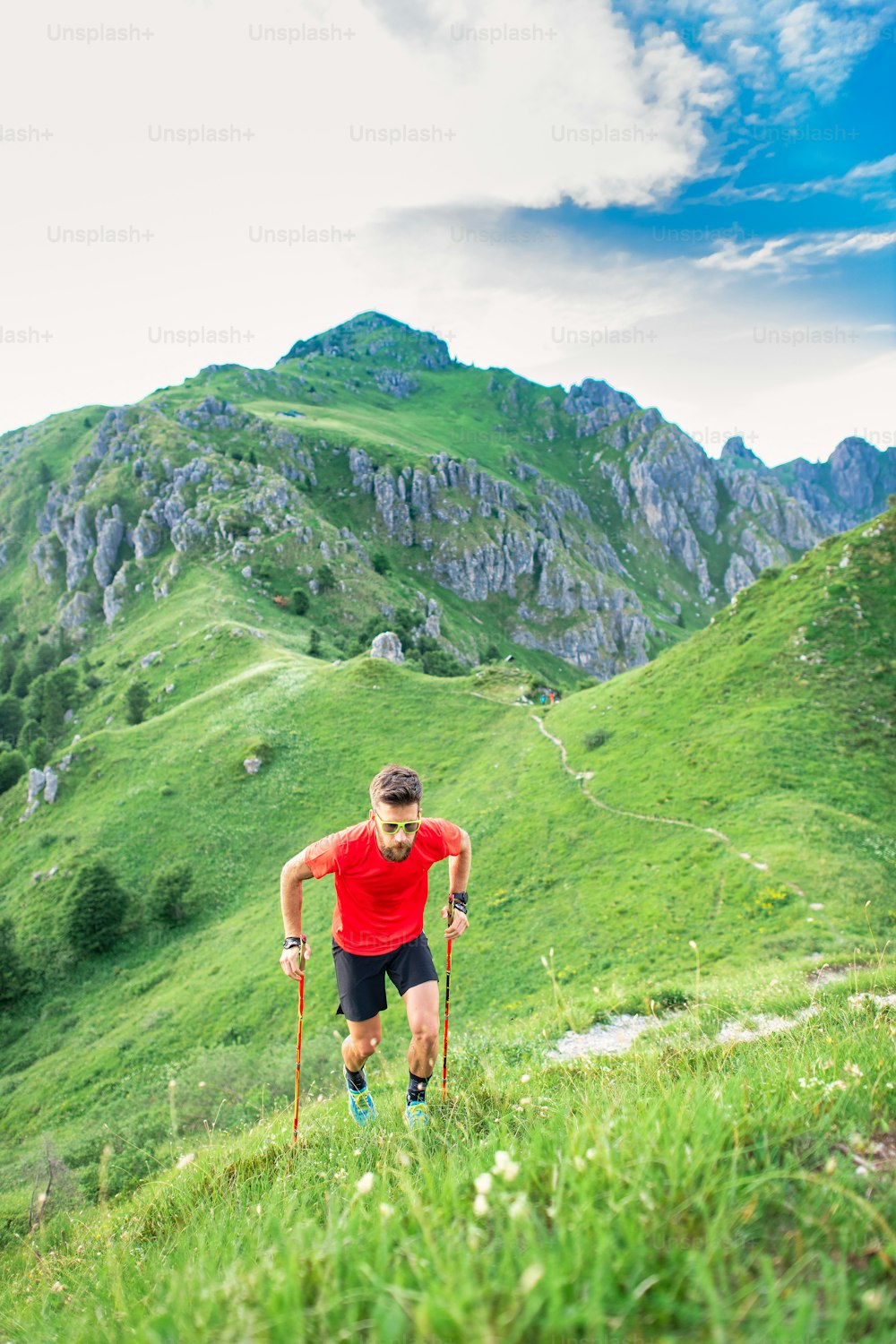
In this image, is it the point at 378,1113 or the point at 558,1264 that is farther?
the point at 378,1113

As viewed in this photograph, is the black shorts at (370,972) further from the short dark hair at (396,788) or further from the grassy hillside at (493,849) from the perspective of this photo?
the grassy hillside at (493,849)

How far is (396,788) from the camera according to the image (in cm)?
604

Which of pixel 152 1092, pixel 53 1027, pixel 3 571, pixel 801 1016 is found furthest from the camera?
pixel 3 571

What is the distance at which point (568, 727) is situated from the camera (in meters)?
41.4

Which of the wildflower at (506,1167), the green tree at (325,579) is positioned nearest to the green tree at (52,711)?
the green tree at (325,579)

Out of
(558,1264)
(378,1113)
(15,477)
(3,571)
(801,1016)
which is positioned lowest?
(801,1016)

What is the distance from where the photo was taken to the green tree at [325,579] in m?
113

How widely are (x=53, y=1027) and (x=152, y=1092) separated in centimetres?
1313

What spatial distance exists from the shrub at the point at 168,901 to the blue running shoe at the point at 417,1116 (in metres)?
37.2

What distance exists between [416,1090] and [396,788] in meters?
2.97

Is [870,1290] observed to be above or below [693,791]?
above

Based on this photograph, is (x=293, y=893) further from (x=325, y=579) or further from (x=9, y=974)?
(x=325, y=579)

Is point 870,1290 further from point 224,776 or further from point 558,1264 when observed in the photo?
point 224,776

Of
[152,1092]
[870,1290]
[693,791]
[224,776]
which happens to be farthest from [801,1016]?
[224,776]
